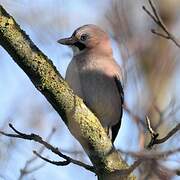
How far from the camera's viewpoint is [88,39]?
543cm

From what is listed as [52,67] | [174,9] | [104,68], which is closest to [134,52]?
[104,68]

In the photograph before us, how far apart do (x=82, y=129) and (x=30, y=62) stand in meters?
0.47

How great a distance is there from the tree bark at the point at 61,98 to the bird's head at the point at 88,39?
207 cm

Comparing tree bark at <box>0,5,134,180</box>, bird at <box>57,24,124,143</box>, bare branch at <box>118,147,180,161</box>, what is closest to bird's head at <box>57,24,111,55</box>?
bird at <box>57,24,124,143</box>

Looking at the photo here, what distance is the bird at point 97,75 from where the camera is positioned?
4.84 m

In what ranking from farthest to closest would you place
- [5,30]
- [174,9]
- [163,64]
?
[174,9], [163,64], [5,30]

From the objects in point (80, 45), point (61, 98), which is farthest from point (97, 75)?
point (61, 98)

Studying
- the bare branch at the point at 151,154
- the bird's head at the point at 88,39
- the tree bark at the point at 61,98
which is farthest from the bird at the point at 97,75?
the bare branch at the point at 151,154

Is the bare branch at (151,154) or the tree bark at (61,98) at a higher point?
the tree bark at (61,98)

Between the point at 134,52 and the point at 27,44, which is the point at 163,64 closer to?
the point at 134,52

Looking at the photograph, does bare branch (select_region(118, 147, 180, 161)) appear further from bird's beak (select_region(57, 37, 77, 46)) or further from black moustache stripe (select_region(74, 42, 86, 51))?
black moustache stripe (select_region(74, 42, 86, 51))

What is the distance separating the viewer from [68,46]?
542cm

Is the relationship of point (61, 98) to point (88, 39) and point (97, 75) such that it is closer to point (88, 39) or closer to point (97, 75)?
point (97, 75)

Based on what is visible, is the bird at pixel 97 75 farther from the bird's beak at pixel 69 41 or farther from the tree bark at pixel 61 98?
the tree bark at pixel 61 98
